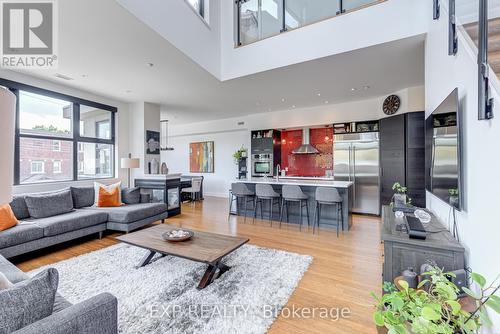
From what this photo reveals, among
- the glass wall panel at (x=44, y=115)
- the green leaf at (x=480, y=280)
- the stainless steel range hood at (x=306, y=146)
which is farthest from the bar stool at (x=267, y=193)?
the glass wall panel at (x=44, y=115)

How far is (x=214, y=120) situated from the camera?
8719 millimetres

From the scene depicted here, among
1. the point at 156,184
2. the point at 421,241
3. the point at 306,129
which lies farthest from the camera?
the point at 306,129

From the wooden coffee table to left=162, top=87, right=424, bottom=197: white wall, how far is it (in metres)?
4.07

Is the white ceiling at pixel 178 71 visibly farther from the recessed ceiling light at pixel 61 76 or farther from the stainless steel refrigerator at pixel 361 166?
the stainless steel refrigerator at pixel 361 166

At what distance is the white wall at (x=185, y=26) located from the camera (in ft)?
9.30

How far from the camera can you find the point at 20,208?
3570 mm

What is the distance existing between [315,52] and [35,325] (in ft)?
13.7

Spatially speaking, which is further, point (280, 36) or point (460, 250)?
point (280, 36)

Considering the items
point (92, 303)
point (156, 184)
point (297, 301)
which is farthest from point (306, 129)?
point (92, 303)

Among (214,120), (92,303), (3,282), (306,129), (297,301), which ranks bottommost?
(297,301)

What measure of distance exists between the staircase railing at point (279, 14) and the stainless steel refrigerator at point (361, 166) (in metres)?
3.08

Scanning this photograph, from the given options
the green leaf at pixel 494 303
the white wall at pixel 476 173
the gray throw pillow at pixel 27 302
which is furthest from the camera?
the white wall at pixel 476 173

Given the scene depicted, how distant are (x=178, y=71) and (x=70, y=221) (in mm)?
3007

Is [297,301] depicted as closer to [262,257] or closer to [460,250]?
[262,257]
